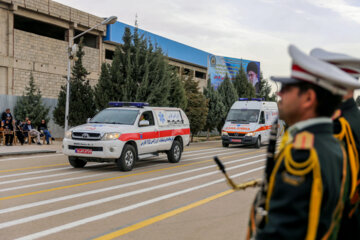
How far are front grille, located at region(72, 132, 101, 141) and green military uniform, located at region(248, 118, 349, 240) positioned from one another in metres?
A: 11.0

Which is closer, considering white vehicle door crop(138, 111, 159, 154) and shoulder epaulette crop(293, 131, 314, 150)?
shoulder epaulette crop(293, 131, 314, 150)

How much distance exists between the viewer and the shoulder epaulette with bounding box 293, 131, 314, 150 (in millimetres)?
1939

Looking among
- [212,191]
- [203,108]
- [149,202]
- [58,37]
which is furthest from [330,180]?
[58,37]

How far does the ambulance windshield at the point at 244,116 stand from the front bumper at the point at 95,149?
1332 cm

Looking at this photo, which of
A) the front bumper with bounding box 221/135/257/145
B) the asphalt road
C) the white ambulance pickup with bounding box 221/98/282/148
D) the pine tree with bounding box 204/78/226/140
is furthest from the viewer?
the pine tree with bounding box 204/78/226/140

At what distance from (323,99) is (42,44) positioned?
3245cm

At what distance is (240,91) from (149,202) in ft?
138

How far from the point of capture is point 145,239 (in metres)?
5.82

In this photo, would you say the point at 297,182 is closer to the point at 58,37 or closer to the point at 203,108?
the point at 203,108

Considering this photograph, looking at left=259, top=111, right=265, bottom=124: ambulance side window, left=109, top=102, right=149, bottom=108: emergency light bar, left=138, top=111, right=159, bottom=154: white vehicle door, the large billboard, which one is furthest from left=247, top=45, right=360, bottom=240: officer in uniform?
the large billboard

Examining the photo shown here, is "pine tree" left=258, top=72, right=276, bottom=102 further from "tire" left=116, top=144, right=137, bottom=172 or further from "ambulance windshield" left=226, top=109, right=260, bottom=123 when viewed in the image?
"tire" left=116, top=144, right=137, bottom=172

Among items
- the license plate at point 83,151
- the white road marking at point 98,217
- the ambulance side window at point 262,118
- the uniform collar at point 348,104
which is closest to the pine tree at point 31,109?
the ambulance side window at point 262,118

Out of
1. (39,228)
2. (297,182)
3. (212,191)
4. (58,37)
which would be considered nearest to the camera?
(297,182)

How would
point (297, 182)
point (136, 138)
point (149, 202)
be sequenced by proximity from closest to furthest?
point (297, 182) < point (149, 202) < point (136, 138)
